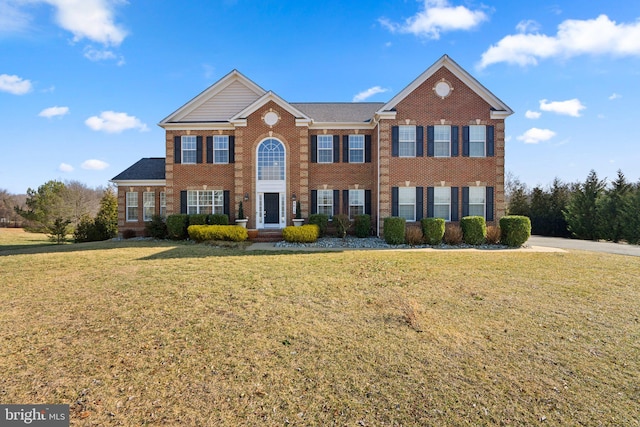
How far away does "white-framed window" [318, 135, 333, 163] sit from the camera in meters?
19.9

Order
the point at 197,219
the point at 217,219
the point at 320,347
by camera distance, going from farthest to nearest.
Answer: the point at 217,219, the point at 197,219, the point at 320,347

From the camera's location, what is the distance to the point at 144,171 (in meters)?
22.2

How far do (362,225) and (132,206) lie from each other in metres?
15.0

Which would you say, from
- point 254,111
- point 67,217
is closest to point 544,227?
point 254,111

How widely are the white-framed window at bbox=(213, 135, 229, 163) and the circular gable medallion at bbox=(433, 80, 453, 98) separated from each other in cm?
1254

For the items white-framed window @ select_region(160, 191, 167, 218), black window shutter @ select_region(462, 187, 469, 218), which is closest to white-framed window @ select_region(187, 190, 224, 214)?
white-framed window @ select_region(160, 191, 167, 218)

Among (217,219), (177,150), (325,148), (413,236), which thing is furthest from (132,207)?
(413,236)

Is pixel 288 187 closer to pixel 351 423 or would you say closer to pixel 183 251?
pixel 183 251

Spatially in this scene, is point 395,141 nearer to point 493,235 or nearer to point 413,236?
point 413,236

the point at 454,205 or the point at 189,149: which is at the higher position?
the point at 189,149

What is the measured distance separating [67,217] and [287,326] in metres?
38.6

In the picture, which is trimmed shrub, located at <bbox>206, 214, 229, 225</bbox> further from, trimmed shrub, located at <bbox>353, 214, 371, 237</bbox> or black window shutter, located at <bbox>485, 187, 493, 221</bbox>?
black window shutter, located at <bbox>485, 187, 493, 221</bbox>

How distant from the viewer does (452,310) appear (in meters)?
7.16

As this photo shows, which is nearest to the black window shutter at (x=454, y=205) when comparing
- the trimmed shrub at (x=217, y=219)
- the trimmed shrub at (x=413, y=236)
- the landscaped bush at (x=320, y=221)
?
the trimmed shrub at (x=413, y=236)
